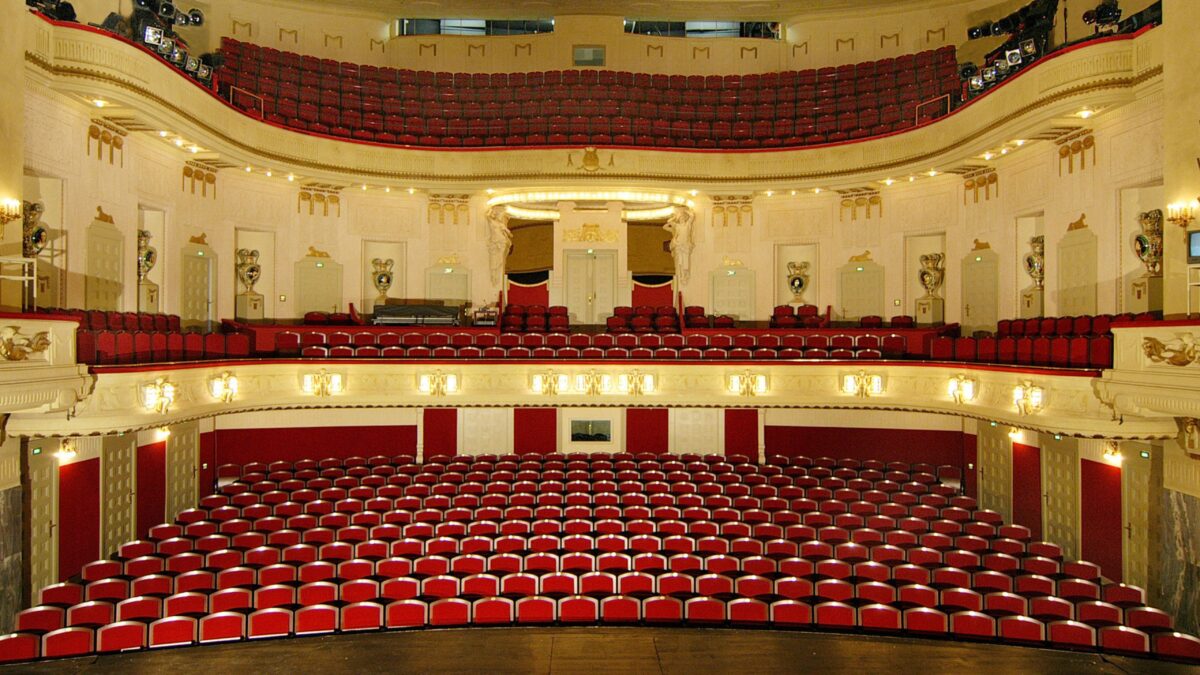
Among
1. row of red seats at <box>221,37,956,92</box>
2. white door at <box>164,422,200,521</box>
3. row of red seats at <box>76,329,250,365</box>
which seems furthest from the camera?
row of red seats at <box>221,37,956,92</box>

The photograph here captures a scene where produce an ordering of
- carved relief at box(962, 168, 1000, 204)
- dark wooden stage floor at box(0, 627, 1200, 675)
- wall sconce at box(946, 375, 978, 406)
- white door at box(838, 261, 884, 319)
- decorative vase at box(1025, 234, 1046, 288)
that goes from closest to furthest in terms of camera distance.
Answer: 1. dark wooden stage floor at box(0, 627, 1200, 675)
2. wall sconce at box(946, 375, 978, 406)
3. decorative vase at box(1025, 234, 1046, 288)
4. carved relief at box(962, 168, 1000, 204)
5. white door at box(838, 261, 884, 319)

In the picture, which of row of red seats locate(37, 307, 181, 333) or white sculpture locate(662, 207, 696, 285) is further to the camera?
white sculpture locate(662, 207, 696, 285)

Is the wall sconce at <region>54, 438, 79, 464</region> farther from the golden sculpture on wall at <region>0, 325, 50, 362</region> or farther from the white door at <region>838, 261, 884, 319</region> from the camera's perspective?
the white door at <region>838, 261, 884, 319</region>

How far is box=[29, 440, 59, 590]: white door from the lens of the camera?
10.6 metres

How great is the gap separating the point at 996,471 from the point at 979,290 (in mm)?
4079

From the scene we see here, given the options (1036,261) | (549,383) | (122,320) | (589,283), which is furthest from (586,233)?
(122,320)

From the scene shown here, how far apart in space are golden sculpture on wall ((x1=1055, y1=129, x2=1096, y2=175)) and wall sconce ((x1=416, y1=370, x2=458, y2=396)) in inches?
470

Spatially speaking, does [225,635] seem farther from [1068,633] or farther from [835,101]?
[835,101]

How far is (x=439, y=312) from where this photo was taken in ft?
60.3

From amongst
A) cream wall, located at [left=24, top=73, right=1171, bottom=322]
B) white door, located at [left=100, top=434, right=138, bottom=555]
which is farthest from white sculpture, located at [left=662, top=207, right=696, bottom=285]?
white door, located at [left=100, top=434, right=138, bottom=555]

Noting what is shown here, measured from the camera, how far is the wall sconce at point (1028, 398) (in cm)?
1133

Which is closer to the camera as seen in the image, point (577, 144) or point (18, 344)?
point (18, 344)

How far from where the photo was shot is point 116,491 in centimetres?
1266

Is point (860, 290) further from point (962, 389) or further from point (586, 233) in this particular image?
point (586, 233)
